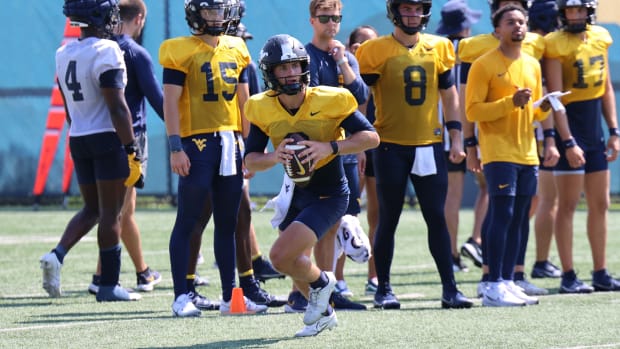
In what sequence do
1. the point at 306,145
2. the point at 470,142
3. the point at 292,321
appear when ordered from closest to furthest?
the point at 306,145, the point at 292,321, the point at 470,142

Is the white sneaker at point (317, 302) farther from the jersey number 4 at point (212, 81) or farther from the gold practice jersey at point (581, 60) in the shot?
the gold practice jersey at point (581, 60)

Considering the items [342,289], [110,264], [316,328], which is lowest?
[342,289]

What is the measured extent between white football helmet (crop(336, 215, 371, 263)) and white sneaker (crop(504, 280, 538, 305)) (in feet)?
4.60

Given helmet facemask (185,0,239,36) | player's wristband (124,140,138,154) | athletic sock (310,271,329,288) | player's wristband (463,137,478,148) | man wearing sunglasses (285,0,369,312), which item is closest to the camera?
athletic sock (310,271,329,288)

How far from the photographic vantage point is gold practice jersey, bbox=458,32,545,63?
8.92 meters

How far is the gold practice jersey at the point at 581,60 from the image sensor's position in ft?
29.7

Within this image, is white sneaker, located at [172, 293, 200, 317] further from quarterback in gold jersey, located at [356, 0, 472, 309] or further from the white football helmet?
quarterback in gold jersey, located at [356, 0, 472, 309]

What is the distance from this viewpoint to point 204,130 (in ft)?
25.5

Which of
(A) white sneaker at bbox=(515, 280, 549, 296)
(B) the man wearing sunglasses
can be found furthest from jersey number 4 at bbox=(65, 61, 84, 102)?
(A) white sneaker at bbox=(515, 280, 549, 296)

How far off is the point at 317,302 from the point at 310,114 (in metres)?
1.03

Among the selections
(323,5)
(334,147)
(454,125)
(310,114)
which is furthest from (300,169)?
(454,125)

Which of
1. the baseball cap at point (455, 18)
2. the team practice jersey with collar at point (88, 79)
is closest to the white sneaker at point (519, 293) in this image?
the team practice jersey with collar at point (88, 79)

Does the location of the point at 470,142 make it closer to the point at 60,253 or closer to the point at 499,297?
Result: the point at 499,297

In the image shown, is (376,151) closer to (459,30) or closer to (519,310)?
(519,310)
